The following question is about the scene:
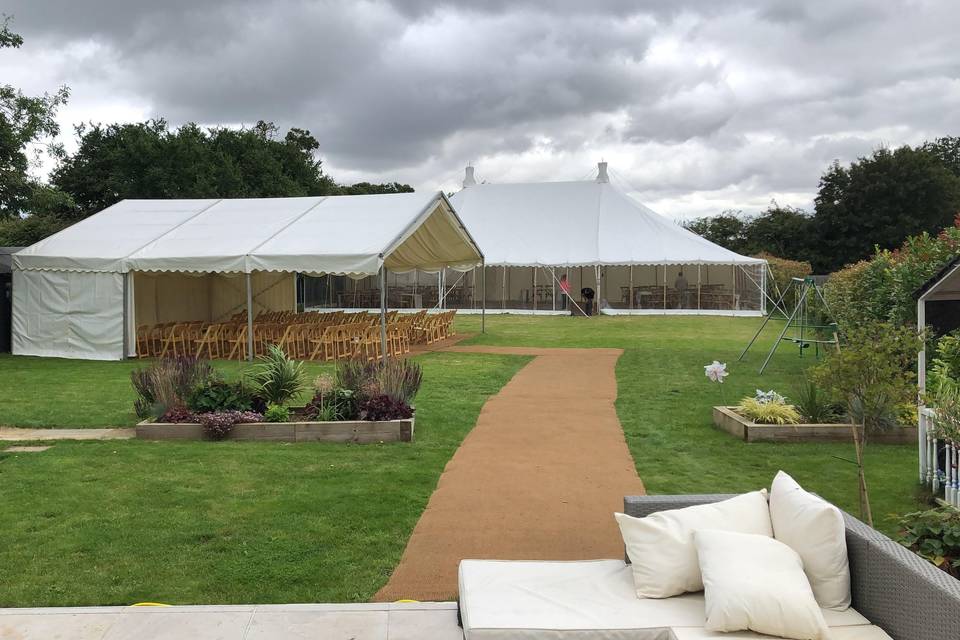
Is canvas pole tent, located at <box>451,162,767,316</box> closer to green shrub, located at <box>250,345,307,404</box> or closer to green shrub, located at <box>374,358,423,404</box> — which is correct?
green shrub, located at <box>374,358,423,404</box>

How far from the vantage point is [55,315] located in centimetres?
1495

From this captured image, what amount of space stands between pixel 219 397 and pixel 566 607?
5.75m

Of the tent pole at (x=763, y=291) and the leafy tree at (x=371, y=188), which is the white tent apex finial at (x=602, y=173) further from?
the leafy tree at (x=371, y=188)

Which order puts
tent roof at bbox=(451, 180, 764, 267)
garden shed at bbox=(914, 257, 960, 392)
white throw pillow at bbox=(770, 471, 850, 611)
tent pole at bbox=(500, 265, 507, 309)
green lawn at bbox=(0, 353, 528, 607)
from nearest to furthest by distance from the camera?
white throw pillow at bbox=(770, 471, 850, 611) → green lawn at bbox=(0, 353, 528, 607) → garden shed at bbox=(914, 257, 960, 392) → tent roof at bbox=(451, 180, 764, 267) → tent pole at bbox=(500, 265, 507, 309)

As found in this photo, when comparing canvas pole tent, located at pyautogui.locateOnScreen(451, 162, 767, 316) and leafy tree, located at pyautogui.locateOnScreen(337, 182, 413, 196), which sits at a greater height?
leafy tree, located at pyautogui.locateOnScreen(337, 182, 413, 196)

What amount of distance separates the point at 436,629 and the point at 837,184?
4371 cm

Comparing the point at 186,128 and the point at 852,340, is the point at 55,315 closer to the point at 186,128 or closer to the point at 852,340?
the point at 852,340

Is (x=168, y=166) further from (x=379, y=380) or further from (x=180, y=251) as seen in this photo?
(x=379, y=380)

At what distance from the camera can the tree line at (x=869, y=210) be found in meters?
39.1

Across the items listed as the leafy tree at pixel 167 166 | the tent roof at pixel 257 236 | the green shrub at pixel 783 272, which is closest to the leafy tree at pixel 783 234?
the green shrub at pixel 783 272

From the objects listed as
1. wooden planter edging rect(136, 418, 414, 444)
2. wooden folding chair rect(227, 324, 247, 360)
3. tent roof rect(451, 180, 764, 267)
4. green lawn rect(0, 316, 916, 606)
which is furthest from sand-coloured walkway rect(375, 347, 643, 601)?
tent roof rect(451, 180, 764, 267)

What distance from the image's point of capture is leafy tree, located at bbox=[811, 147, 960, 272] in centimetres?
3900

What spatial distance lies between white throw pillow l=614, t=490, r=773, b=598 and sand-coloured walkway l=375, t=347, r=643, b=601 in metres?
1.18

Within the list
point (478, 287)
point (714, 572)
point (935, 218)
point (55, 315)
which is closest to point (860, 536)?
point (714, 572)
